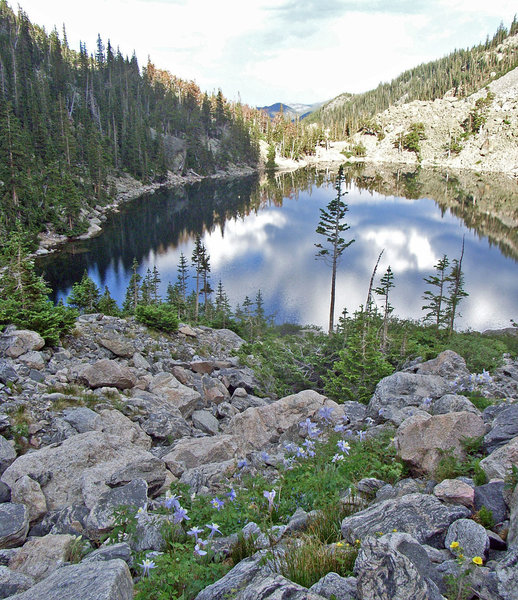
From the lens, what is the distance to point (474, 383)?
9.54 m

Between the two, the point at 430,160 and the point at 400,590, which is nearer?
the point at 400,590

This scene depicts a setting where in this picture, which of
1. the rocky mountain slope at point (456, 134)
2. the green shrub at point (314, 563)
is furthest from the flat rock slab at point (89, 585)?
the rocky mountain slope at point (456, 134)

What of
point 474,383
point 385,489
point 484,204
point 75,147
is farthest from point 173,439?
point 484,204

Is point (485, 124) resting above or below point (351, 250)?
above

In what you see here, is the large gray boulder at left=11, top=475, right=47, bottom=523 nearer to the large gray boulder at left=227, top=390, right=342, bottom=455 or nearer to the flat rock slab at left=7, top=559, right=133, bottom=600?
the flat rock slab at left=7, top=559, right=133, bottom=600

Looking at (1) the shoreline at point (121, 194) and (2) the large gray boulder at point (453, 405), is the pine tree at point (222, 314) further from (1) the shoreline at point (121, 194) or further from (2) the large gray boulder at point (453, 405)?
(1) the shoreline at point (121, 194)

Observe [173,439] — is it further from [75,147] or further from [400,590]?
[75,147]

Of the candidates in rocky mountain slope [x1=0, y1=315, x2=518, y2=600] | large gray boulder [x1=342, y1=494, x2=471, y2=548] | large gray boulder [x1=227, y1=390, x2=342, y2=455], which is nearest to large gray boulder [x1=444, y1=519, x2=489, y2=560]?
rocky mountain slope [x1=0, y1=315, x2=518, y2=600]

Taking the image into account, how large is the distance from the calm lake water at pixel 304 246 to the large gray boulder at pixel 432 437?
26774 millimetres

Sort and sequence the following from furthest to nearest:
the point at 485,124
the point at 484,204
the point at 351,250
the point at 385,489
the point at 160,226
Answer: the point at 485,124
the point at 484,204
the point at 160,226
the point at 351,250
the point at 385,489

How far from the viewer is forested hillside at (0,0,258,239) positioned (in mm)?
51000

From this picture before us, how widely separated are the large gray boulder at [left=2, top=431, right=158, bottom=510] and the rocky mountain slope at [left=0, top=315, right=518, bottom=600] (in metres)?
0.03

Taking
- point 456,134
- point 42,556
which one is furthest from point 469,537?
point 456,134

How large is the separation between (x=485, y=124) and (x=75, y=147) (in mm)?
129862
